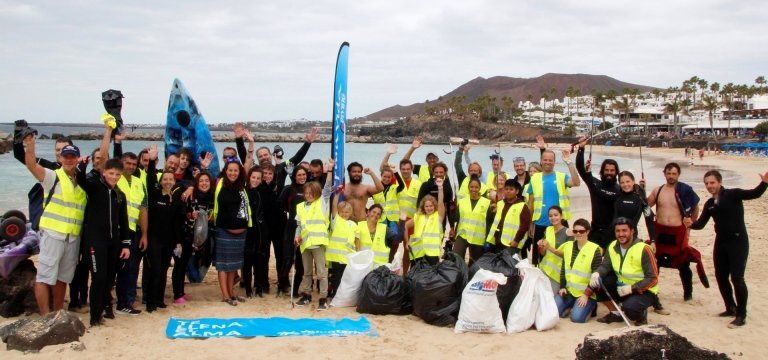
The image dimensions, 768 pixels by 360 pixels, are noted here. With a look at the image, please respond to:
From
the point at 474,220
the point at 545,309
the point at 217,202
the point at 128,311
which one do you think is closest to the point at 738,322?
the point at 545,309

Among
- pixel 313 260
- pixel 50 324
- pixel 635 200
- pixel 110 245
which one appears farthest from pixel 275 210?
pixel 635 200

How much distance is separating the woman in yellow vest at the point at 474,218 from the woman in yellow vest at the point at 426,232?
0.36 m

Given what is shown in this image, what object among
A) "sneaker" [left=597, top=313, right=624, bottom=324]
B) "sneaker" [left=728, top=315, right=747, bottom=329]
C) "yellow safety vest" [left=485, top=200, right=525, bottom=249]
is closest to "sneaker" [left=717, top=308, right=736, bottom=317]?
"sneaker" [left=728, top=315, right=747, bottom=329]

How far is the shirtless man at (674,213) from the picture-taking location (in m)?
6.77

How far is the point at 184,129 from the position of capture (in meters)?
9.73

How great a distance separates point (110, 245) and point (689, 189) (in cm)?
630

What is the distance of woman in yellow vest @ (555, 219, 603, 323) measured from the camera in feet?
20.0

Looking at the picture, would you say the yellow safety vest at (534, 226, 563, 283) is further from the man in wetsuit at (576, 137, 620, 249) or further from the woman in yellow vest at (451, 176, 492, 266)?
the woman in yellow vest at (451, 176, 492, 266)

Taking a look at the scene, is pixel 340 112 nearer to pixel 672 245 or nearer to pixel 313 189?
pixel 313 189

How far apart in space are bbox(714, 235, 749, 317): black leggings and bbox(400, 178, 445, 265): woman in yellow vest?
9.73ft

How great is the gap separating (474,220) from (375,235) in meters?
1.28

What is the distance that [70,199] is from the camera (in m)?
5.38

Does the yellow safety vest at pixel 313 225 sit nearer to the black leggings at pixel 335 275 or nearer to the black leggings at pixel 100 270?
the black leggings at pixel 335 275

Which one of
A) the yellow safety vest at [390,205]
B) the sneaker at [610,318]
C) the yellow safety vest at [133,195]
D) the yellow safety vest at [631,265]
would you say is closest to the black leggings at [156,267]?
the yellow safety vest at [133,195]
